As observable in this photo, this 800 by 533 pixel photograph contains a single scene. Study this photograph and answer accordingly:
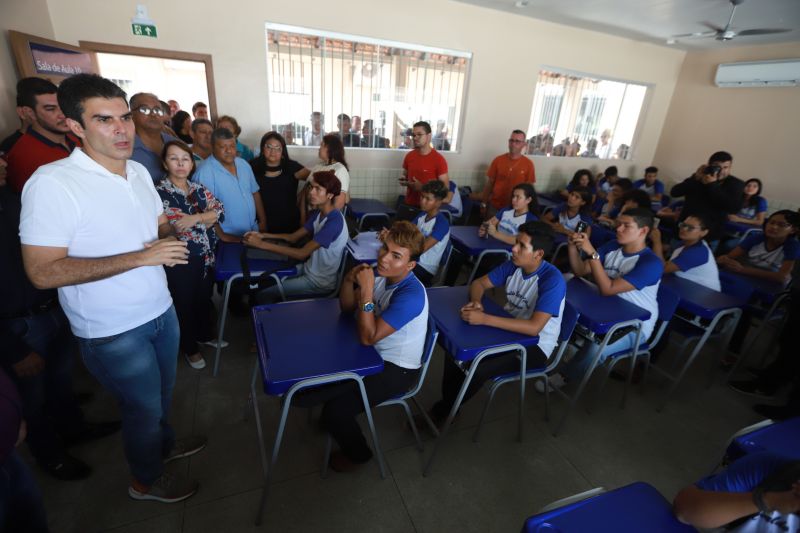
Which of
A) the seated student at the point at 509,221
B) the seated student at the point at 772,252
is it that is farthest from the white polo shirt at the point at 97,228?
the seated student at the point at 772,252

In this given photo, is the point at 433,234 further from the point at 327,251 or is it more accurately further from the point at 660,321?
the point at 660,321

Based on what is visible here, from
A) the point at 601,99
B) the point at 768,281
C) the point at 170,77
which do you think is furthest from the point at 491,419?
the point at 170,77

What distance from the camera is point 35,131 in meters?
1.99

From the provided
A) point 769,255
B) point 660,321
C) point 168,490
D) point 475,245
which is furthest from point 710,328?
point 168,490

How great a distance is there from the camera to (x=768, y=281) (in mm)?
3016

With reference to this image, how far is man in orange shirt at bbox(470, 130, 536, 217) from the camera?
15.4 ft

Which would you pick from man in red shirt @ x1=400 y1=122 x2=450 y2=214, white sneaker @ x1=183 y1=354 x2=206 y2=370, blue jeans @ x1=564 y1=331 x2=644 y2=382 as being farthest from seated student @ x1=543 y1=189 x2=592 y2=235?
white sneaker @ x1=183 y1=354 x2=206 y2=370

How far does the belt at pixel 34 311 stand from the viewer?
1436mm

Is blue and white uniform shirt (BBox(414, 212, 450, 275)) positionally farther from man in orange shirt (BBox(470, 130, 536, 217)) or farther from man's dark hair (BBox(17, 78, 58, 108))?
man's dark hair (BBox(17, 78, 58, 108))

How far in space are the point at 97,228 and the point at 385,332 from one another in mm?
1100

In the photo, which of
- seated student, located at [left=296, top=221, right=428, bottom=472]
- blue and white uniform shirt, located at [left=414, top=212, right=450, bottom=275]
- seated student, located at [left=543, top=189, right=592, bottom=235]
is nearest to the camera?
seated student, located at [left=296, top=221, right=428, bottom=472]

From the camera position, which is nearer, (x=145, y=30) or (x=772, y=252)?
(x=772, y=252)

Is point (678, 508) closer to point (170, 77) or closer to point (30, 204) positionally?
point (30, 204)

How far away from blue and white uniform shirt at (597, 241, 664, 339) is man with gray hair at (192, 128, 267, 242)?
2.62 m
